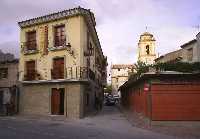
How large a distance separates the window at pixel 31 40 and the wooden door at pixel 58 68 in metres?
3.12

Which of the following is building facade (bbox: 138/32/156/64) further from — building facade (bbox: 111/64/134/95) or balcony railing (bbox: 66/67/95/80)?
balcony railing (bbox: 66/67/95/80)

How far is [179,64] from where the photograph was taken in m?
25.4

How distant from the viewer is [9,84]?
34.6m

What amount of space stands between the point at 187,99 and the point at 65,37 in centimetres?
1292

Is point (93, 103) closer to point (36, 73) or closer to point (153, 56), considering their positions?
point (36, 73)

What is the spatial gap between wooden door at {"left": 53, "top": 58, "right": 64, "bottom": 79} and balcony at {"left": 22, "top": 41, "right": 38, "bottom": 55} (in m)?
2.61

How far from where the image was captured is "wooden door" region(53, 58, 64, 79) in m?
29.9

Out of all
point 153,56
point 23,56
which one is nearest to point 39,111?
point 23,56

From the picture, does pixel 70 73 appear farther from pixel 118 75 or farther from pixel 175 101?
pixel 118 75

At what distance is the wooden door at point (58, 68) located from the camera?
98.2 feet

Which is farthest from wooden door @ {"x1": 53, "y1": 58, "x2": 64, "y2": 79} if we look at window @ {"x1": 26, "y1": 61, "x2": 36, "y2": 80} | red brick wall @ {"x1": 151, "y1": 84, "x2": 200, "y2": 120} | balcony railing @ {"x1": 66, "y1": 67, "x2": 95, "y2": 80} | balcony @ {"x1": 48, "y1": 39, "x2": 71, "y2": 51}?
red brick wall @ {"x1": 151, "y1": 84, "x2": 200, "y2": 120}

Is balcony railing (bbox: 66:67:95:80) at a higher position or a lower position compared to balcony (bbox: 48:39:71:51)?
lower

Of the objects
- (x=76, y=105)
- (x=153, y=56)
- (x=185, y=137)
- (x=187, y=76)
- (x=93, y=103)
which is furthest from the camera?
(x=153, y=56)

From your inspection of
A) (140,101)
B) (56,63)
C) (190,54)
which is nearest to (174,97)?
(140,101)
